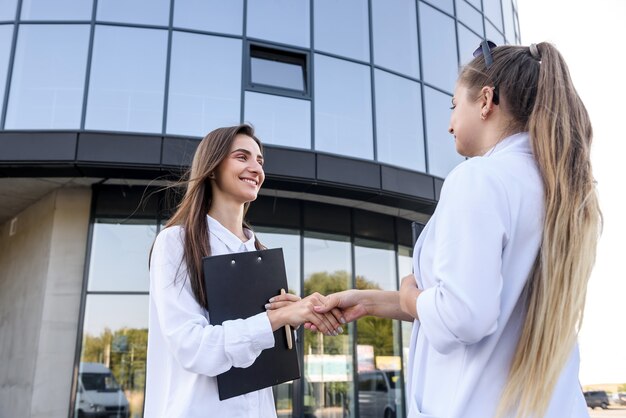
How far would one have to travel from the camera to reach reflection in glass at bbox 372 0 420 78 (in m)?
11.0

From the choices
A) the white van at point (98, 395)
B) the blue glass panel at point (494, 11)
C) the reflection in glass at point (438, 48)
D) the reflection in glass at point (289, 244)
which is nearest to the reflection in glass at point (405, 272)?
the reflection in glass at point (289, 244)

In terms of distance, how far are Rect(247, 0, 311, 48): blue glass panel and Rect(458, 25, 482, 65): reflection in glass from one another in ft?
13.5

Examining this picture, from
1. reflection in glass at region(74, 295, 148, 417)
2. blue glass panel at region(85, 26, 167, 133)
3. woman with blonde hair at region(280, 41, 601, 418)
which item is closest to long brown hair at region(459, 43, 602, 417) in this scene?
woman with blonde hair at region(280, 41, 601, 418)

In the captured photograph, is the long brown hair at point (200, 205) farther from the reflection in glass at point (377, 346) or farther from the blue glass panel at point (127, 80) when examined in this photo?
the reflection in glass at point (377, 346)

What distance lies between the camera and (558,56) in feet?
5.00

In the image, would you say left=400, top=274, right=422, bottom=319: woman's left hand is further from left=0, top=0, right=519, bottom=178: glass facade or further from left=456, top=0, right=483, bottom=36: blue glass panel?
left=456, top=0, right=483, bottom=36: blue glass panel

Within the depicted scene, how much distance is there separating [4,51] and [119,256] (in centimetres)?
406

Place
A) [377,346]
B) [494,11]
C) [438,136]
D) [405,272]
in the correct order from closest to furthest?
[377,346]
[438,136]
[405,272]
[494,11]

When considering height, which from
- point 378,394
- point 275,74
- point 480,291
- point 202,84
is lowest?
point 378,394

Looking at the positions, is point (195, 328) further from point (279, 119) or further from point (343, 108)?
point (343, 108)

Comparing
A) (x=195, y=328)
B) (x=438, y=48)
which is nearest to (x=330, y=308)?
(x=195, y=328)

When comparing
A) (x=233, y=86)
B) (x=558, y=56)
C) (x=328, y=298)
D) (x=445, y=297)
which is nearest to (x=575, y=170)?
(x=558, y=56)

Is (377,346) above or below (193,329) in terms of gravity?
above

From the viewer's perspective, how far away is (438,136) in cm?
1113
